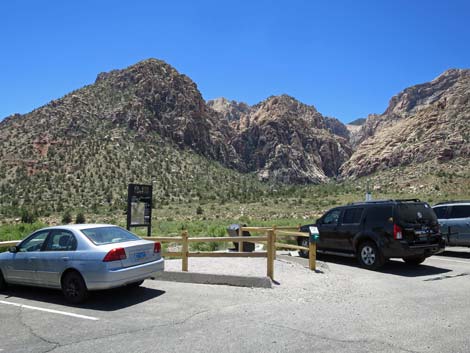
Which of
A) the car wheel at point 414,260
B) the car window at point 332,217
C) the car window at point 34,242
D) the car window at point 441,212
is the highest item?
the car window at point 441,212

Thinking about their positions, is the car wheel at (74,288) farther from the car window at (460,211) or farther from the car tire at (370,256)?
the car window at (460,211)

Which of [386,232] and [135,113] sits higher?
[135,113]

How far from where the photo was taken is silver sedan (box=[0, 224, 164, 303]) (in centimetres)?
826

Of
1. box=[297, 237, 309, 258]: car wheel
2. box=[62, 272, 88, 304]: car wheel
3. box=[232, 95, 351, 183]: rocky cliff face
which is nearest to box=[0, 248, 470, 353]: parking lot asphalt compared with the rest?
box=[62, 272, 88, 304]: car wheel

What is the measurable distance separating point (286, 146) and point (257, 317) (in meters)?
117

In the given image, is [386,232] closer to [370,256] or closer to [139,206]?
[370,256]

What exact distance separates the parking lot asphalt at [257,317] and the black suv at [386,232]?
0.99 m

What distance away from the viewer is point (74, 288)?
27.8ft

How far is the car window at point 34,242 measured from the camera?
940 cm

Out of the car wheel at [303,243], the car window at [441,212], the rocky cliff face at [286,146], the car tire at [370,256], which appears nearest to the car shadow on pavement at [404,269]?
the car tire at [370,256]

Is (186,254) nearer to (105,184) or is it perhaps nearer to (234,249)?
(234,249)

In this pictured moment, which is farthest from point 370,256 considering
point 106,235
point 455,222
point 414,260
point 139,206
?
point 139,206

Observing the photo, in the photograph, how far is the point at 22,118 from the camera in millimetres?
73875

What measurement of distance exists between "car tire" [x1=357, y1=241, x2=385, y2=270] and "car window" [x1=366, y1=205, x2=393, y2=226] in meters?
0.63
